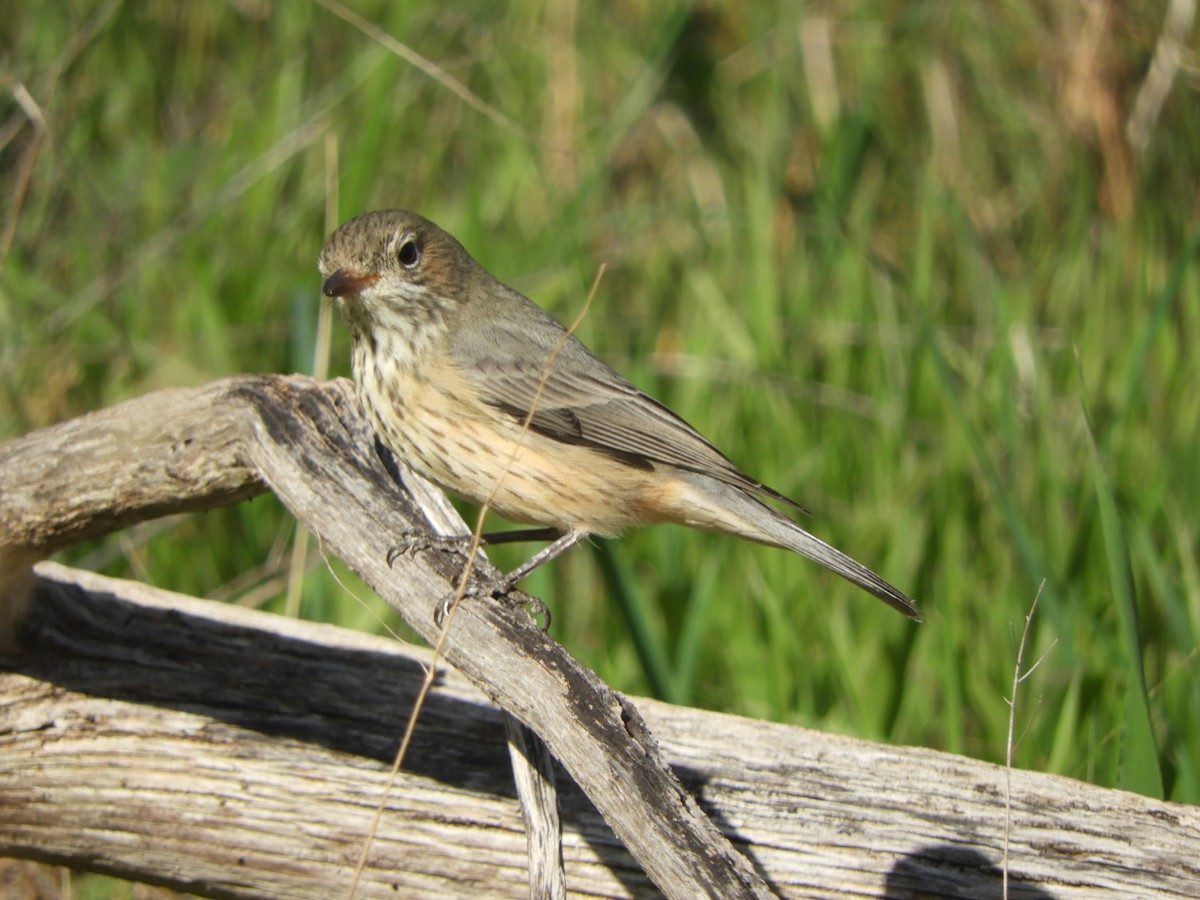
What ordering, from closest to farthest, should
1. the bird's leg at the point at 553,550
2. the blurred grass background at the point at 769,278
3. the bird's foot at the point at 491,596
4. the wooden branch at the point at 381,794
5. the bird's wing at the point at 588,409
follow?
the bird's foot at the point at 491,596 → the wooden branch at the point at 381,794 → the bird's leg at the point at 553,550 → the bird's wing at the point at 588,409 → the blurred grass background at the point at 769,278

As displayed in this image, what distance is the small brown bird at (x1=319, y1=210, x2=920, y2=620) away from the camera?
3875 mm

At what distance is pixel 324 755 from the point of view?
3.39 meters

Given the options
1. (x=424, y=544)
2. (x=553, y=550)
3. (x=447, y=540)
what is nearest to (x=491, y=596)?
(x=424, y=544)

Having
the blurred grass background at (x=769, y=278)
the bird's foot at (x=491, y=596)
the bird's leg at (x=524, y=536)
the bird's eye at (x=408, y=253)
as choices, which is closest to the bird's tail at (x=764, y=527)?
the blurred grass background at (x=769, y=278)

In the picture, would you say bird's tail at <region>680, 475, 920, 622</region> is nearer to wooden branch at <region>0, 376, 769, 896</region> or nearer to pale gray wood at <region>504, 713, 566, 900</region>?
wooden branch at <region>0, 376, 769, 896</region>

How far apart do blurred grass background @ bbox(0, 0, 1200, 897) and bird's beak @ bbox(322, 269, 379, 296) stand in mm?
620

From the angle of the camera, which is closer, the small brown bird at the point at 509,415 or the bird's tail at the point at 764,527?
the bird's tail at the point at 764,527

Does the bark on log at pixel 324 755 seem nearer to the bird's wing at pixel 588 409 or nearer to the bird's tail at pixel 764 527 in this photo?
the bird's tail at pixel 764 527

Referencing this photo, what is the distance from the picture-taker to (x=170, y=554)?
16.5 feet

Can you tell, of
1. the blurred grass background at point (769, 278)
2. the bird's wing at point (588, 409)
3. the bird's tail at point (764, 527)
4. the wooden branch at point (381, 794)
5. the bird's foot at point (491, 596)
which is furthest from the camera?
the blurred grass background at point (769, 278)

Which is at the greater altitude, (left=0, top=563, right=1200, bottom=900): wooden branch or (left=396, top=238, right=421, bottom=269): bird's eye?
(left=396, top=238, right=421, bottom=269): bird's eye

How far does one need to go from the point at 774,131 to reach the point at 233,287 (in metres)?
3.14

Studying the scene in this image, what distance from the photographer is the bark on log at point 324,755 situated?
10.1ft

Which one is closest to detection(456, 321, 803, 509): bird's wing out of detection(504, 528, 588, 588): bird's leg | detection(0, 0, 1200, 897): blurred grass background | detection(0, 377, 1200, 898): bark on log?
detection(504, 528, 588, 588): bird's leg
